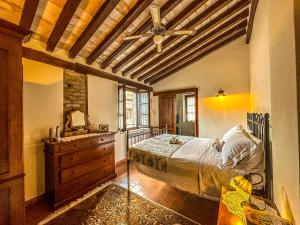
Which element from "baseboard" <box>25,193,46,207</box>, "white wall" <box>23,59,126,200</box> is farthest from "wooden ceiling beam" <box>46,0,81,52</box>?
"baseboard" <box>25,193,46,207</box>

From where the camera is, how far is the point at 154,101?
5973 millimetres

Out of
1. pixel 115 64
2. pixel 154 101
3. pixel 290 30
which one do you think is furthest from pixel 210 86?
pixel 290 30

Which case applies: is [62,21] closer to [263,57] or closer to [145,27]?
[145,27]

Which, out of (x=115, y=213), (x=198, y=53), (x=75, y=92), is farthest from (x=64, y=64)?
(x=198, y=53)

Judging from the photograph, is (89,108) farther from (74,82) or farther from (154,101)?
(154,101)

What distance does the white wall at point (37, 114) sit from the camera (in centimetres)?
254

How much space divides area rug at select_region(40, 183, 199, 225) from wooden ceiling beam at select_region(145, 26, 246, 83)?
381 cm

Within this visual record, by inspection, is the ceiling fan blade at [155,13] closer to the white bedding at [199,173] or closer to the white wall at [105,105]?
the white bedding at [199,173]

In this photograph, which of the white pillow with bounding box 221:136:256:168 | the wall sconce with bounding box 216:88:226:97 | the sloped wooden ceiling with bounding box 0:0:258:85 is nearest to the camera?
the white pillow with bounding box 221:136:256:168

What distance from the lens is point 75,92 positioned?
10.9 ft

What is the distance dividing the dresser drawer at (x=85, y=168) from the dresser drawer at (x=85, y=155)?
0.07m

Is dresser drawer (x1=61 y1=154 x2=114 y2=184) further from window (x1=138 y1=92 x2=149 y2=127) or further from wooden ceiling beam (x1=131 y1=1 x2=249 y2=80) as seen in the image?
wooden ceiling beam (x1=131 y1=1 x2=249 y2=80)

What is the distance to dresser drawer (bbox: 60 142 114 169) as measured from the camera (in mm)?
2588

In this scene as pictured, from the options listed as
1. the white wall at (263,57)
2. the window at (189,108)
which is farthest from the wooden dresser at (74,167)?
the window at (189,108)
